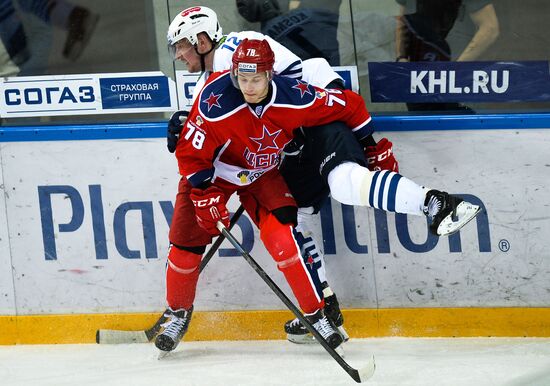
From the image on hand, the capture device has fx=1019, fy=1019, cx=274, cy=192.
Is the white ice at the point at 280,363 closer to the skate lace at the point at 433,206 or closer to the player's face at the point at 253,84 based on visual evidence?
the skate lace at the point at 433,206

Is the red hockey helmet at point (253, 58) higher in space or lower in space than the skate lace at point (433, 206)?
higher

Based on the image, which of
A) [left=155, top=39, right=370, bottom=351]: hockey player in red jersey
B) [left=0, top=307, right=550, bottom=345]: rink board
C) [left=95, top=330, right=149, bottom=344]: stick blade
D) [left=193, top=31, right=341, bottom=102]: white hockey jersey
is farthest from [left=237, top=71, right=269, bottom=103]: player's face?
[left=95, top=330, right=149, bottom=344]: stick blade

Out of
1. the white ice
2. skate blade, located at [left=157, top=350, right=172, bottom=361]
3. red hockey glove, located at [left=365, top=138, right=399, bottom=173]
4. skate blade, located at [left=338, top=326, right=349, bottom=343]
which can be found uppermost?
red hockey glove, located at [left=365, top=138, right=399, bottom=173]

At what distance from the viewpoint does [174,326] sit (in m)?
4.18

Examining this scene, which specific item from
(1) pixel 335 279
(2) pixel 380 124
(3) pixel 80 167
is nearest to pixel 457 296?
(1) pixel 335 279

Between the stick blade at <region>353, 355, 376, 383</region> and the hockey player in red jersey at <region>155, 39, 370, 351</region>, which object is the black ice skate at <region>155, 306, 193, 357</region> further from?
the stick blade at <region>353, 355, 376, 383</region>

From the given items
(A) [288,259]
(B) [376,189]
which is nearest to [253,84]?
(B) [376,189]

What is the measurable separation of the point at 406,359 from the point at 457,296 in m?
0.42

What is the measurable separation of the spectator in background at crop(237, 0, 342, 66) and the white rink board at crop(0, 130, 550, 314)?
18.5 inches

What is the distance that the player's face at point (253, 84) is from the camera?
3580mm

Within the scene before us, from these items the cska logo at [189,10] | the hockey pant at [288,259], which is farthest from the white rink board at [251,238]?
the cska logo at [189,10]

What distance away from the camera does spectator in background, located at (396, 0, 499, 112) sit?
410 centimetres

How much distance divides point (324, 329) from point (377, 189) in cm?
66

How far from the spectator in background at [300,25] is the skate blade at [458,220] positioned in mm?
1059
